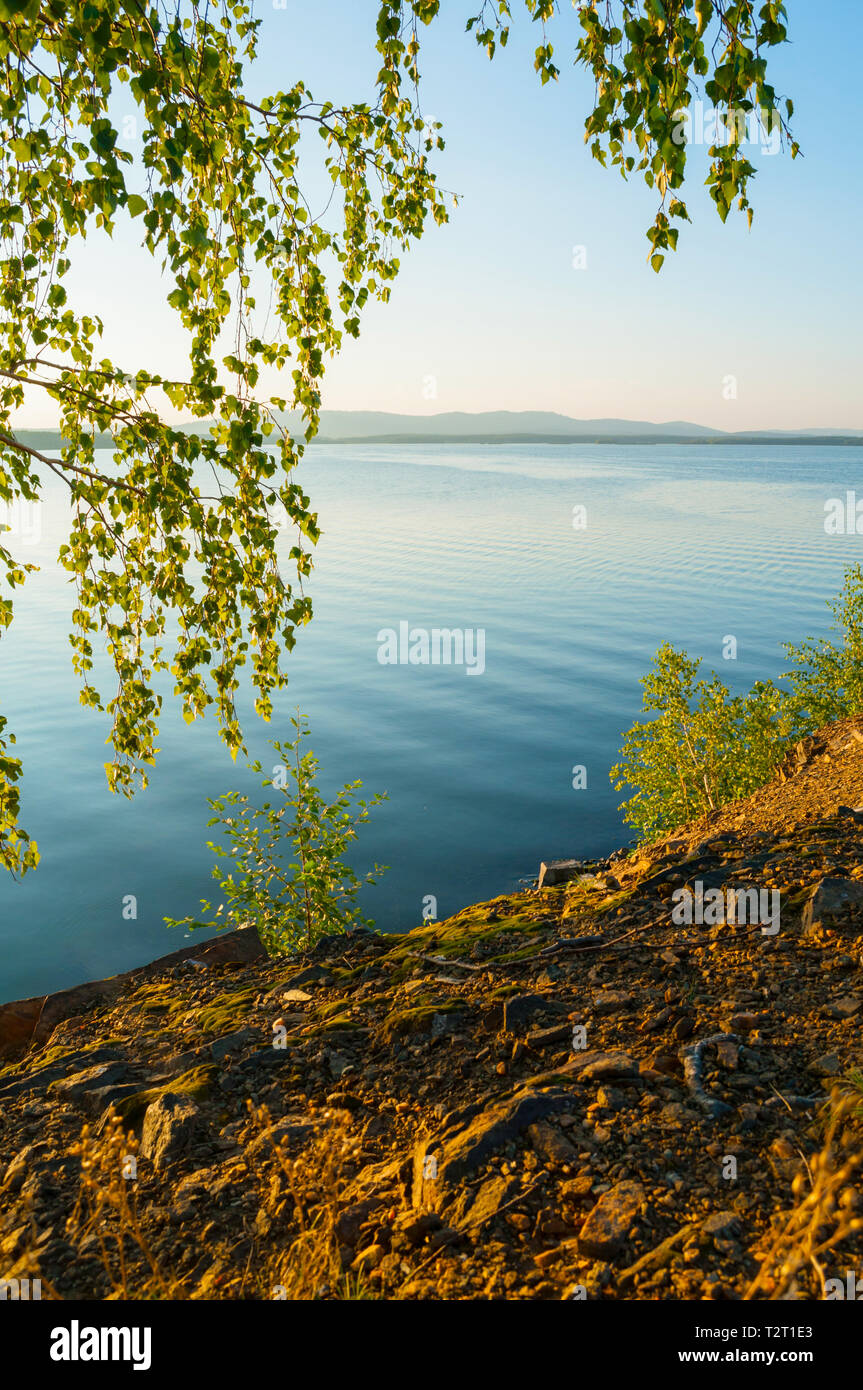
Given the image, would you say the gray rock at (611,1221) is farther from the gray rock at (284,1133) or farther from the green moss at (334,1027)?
the green moss at (334,1027)

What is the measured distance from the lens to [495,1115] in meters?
4.23

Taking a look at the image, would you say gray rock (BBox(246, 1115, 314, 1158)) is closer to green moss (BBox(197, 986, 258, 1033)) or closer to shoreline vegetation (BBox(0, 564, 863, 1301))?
shoreline vegetation (BBox(0, 564, 863, 1301))

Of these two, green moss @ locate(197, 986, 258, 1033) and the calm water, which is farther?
the calm water

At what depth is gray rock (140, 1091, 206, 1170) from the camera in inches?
183

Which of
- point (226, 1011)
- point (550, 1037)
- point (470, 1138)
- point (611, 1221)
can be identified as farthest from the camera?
point (226, 1011)

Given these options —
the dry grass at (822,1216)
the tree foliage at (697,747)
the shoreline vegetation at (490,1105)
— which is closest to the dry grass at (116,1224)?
the shoreline vegetation at (490,1105)

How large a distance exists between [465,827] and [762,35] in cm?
1620

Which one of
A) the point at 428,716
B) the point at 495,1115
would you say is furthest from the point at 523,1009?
the point at 428,716

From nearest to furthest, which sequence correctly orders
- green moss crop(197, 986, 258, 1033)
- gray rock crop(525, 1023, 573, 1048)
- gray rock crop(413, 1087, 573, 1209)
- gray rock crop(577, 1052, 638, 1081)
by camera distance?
gray rock crop(413, 1087, 573, 1209)
gray rock crop(577, 1052, 638, 1081)
gray rock crop(525, 1023, 573, 1048)
green moss crop(197, 986, 258, 1033)

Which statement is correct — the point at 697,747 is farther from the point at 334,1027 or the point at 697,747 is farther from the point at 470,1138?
the point at 470,1138

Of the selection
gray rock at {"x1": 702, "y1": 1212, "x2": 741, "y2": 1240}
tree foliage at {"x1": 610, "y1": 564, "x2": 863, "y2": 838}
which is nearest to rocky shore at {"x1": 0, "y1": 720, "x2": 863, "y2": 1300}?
gray rock at {"x1": 702, "y1": 1212, "x2": 741, "y2": 1240}

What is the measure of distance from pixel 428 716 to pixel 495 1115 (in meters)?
22.5

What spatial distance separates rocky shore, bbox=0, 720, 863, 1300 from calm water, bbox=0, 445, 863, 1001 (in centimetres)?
872

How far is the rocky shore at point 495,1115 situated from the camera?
341cm
